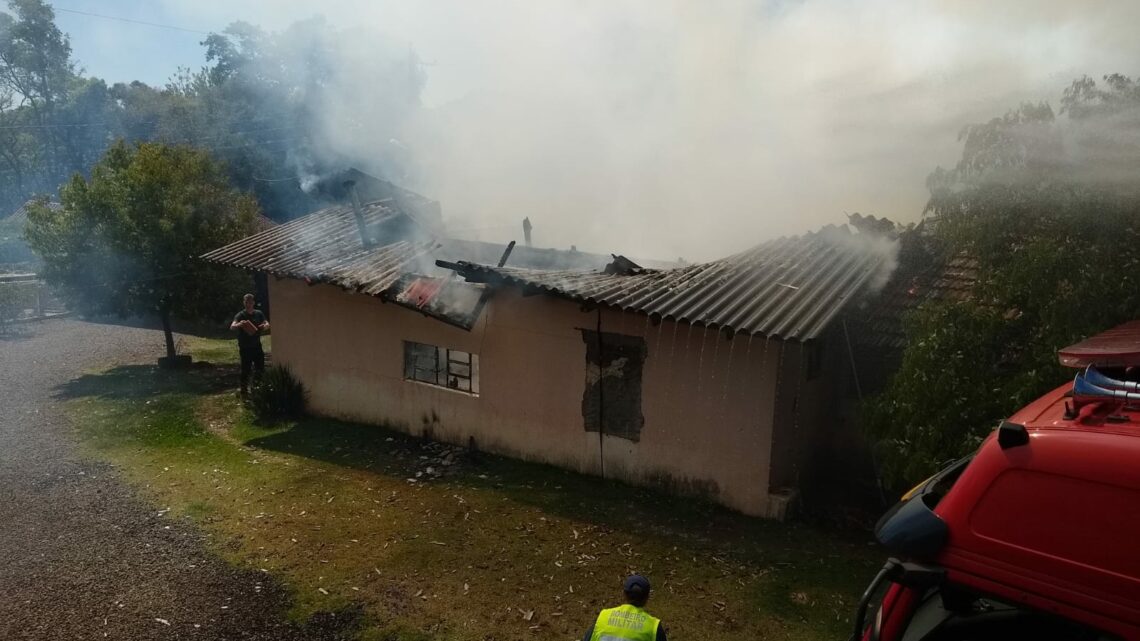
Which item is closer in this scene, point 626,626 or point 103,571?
point 626,626

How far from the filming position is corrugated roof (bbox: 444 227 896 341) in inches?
278

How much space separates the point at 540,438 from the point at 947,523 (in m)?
6.41

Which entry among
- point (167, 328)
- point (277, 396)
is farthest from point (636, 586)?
point (167, 328)

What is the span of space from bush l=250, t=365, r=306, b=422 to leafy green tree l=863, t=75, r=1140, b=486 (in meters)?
9.08

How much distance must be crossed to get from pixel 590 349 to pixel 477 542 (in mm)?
2592

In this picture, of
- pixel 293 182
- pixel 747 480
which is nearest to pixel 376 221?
pixel 747 480

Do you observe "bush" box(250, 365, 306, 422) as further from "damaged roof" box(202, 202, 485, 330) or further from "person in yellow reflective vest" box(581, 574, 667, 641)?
"person in yellow reflective vest" box(581, 574, 667, 641)

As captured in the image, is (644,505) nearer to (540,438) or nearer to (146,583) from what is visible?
(540,438)

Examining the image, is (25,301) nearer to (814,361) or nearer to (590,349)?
(590,349)

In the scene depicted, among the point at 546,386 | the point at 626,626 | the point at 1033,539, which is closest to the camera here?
the point at 1033,539

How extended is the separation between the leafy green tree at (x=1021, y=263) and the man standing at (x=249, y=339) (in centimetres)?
1030

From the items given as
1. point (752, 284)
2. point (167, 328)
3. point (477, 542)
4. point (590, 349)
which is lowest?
point (477, 542)

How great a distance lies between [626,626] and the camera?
3.68 m

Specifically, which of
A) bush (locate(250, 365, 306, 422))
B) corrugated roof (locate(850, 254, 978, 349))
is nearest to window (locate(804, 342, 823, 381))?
corrugated roof (locate(850, 254, 978, 349))
